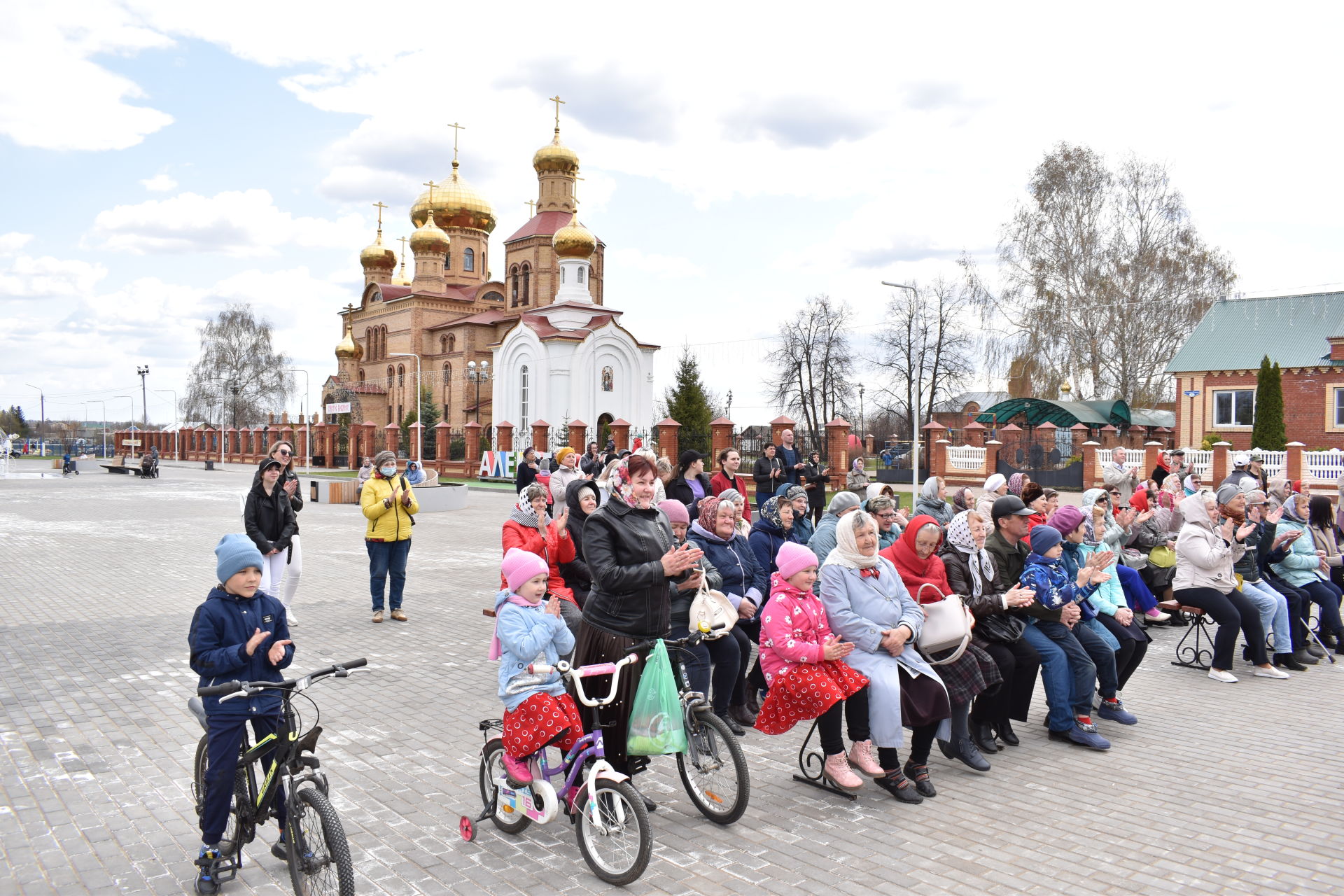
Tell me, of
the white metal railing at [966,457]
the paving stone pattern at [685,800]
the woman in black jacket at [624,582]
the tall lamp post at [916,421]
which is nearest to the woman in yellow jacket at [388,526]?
the paving stone pattern at [685,800]

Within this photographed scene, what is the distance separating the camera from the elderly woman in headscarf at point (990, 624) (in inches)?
222

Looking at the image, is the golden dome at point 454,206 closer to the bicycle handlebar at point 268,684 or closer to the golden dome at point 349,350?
the golden dome at point 349,350

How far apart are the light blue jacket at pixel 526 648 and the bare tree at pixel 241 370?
79795mm

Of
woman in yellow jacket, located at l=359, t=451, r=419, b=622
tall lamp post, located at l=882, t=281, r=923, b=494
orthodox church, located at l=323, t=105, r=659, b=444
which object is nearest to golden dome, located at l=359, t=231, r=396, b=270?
orthodox church, located at l=323, t=105, r=659, b=444

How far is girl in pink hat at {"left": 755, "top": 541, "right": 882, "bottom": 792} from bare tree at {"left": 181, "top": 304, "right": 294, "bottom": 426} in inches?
3135

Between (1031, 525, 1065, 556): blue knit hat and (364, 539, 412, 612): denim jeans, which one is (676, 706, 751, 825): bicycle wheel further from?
(364, 539, 412, 612): denim jeans

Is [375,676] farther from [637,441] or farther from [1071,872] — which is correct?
[637,441]

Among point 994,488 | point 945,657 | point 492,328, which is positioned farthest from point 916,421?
point 492,328

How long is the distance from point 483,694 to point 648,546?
2948 millimetres

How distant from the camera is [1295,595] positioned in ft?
26.7

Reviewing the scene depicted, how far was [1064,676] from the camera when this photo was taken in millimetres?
5824

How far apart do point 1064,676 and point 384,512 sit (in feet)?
21.5

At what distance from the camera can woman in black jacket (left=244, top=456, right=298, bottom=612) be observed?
799 centimetres

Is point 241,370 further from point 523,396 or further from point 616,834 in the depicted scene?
point 616,834
